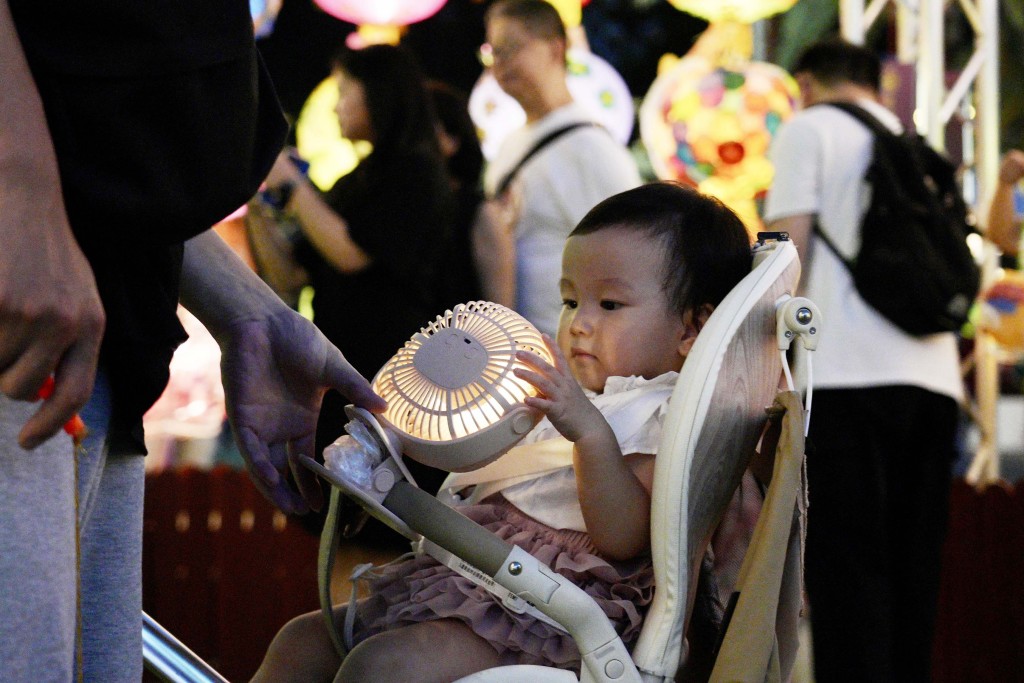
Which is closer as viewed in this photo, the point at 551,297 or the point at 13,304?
the point at 13,304

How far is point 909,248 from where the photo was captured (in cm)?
255

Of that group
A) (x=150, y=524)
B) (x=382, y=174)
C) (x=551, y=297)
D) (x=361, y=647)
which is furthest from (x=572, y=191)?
(x=150, y=524)

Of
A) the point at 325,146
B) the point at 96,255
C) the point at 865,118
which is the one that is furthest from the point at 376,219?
the point at 325,146

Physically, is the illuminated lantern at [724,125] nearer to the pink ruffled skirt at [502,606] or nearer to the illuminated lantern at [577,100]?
the illuminated lantern at [577,100]

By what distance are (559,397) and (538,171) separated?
4.82 feet

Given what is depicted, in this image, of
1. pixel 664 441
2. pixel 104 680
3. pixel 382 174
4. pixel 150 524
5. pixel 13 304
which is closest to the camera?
pixel 13 304

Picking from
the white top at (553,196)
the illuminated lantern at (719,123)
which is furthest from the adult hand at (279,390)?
the illuminated lantern at (719,123)

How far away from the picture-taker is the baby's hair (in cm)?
151

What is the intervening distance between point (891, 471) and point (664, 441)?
5.21ft

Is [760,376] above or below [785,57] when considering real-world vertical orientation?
above

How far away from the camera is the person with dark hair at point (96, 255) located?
781 millimetres

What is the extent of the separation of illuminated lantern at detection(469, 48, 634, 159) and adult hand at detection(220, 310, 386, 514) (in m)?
3.56

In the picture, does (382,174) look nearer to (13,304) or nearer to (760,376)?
(760,376)

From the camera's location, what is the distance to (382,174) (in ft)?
8.16
